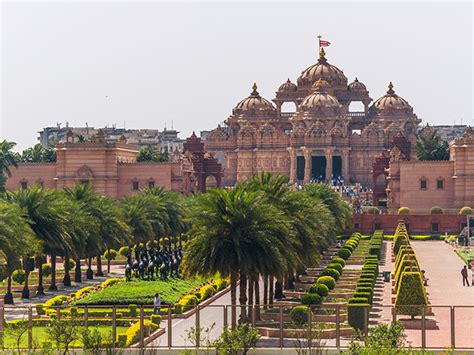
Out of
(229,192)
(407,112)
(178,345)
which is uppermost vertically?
(407,112)

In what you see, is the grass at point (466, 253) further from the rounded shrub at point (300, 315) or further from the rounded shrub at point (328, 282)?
the rounded shrub at point (300, 315)

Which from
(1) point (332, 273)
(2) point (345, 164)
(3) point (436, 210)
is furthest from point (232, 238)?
(2) point (345, 164)

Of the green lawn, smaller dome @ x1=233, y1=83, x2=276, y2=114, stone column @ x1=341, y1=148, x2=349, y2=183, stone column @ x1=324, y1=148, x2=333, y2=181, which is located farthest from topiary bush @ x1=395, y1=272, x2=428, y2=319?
smaller dome @ x1=233, y1=83, x2=276, y2=114

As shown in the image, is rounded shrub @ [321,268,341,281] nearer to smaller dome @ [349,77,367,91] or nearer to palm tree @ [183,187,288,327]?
palm tree @ [183,187,288,327]

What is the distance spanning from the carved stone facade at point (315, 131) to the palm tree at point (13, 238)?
108957 millimetres

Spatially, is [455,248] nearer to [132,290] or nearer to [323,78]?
[132,290]

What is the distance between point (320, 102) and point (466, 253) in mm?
88014

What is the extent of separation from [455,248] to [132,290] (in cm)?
4066

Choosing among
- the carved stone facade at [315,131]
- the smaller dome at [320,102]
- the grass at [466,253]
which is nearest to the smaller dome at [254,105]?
the carved stone facade at [315,131]

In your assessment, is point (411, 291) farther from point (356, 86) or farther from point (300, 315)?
point (356, 86)

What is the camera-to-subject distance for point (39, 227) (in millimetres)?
56594

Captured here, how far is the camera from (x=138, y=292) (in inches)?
2023

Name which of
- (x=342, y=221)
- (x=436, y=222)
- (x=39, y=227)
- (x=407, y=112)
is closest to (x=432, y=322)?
(x=39, y=227)

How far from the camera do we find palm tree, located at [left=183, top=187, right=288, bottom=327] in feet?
135
